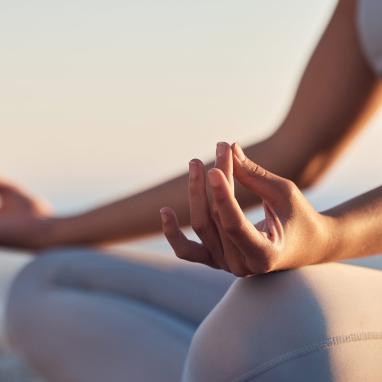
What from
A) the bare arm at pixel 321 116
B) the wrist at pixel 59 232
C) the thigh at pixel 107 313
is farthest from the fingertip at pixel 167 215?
the wrist at pixel 59 232

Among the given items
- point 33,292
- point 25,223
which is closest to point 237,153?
point 33,292

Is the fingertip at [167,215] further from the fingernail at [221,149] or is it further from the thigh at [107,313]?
the thigh at [107,313]

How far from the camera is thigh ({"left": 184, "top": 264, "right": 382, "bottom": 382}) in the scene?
0.59 m

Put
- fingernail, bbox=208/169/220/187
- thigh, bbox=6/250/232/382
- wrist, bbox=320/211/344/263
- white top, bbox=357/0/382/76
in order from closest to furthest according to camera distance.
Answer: fingernail, bbox=208/169/220/187 < wrist, bbox=320/211/344/263 < thigh, bbox=6/250/232/382 < white top, bbox=357/0/382/76

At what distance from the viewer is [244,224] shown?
526 millimetres

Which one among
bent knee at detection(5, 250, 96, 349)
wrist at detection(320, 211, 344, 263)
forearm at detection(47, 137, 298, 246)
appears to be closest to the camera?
wrist at detection(320, 211, 344, 263)

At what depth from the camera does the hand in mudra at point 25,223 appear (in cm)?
151

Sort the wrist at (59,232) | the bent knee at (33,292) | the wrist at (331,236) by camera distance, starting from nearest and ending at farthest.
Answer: the wrist at (331,236) < the bent knee at (33,292) < the wrist at (59,232)

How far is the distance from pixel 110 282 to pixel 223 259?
0.55 m

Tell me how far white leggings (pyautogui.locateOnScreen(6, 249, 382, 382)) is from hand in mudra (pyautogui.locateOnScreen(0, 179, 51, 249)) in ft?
0.78

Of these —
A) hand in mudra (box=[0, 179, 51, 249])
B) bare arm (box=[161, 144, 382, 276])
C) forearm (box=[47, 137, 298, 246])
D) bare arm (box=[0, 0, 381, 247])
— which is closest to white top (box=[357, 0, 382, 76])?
bare arm (box=[0, 0, 381, 247])

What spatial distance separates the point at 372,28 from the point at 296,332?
60 cm

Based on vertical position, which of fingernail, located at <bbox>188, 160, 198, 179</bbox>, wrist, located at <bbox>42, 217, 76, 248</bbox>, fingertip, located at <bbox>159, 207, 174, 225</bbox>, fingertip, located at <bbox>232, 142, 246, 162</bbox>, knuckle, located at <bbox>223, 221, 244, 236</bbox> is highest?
fingertip, located at <bbox>232, 142, 246, 162</bbox>

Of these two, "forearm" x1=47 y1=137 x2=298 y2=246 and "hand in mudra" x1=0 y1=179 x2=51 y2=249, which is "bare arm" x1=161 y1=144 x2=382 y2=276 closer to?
"forearm" x1=47 y1=137 x2=298 y2=246
